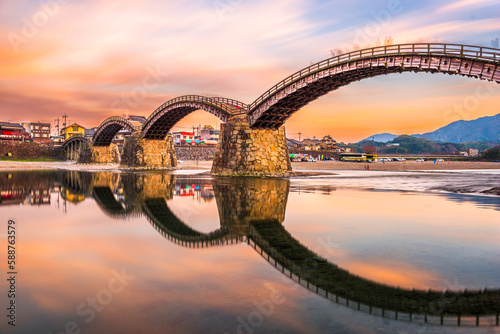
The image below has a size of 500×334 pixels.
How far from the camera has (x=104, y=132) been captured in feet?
345

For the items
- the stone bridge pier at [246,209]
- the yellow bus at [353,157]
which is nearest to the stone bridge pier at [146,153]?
the stone bridge pier at [246,209]

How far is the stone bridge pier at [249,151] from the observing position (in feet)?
160

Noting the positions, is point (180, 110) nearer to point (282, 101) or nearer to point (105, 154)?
point (282, 101)

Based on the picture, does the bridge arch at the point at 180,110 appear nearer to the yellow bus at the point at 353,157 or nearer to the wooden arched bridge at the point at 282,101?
the wooden arched bridge at the point at 282,101

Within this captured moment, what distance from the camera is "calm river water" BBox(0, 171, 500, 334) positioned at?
6473mm

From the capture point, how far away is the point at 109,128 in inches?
4028

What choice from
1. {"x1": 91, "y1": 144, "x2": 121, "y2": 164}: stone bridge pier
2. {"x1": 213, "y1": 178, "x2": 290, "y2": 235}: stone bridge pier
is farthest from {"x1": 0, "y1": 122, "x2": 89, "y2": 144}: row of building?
{"x1": 213, "y1": 178, "x2": 290, "y2": 235}: stone bridge pier

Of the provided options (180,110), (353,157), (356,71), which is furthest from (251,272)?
(353,157)

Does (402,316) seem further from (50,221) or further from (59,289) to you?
(50,221)

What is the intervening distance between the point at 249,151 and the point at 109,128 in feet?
A: 212

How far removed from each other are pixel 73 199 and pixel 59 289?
61.1 feet

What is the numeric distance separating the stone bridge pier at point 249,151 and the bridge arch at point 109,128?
36492 millimetres

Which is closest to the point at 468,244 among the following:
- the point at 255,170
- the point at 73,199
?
the point at 73,199

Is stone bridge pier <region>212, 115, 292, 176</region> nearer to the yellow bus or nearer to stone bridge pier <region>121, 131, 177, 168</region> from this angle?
stone bridge pier <region>121, 131, 177, 168</region>
